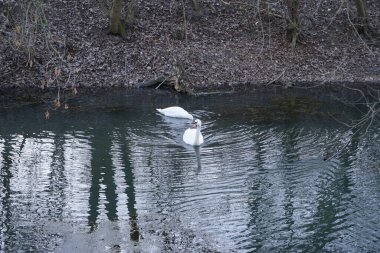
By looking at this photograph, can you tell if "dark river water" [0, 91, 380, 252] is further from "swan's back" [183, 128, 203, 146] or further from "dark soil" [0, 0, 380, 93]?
"dark soil" [0, 0, 380, 93]

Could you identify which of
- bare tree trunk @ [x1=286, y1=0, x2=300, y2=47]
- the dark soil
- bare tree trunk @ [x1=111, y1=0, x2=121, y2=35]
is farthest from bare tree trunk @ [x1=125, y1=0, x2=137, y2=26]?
bare tree trunk @ [x1=286, y1=0, x2=300, y2=47]

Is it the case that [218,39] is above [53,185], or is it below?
above

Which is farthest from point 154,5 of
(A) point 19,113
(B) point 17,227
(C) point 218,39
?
(B) point 17,227

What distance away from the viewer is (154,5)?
26312 millimetres

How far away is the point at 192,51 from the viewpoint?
901 inches

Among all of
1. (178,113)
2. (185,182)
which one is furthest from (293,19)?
(185,182)

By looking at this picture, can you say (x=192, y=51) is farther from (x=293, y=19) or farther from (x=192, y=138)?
(x=192, y=138)

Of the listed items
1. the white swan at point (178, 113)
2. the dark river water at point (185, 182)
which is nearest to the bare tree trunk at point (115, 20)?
the dark river water at point (185, 182)

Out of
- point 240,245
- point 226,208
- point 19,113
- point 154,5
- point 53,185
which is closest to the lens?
point 240,245

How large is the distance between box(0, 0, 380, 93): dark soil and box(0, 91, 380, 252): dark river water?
331cm

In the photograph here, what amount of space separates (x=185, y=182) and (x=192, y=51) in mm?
11917

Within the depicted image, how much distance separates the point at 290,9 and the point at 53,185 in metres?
14.2

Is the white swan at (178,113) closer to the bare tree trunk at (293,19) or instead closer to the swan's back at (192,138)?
the swan's back at (192,138)

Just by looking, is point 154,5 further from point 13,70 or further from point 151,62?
point 13,70
